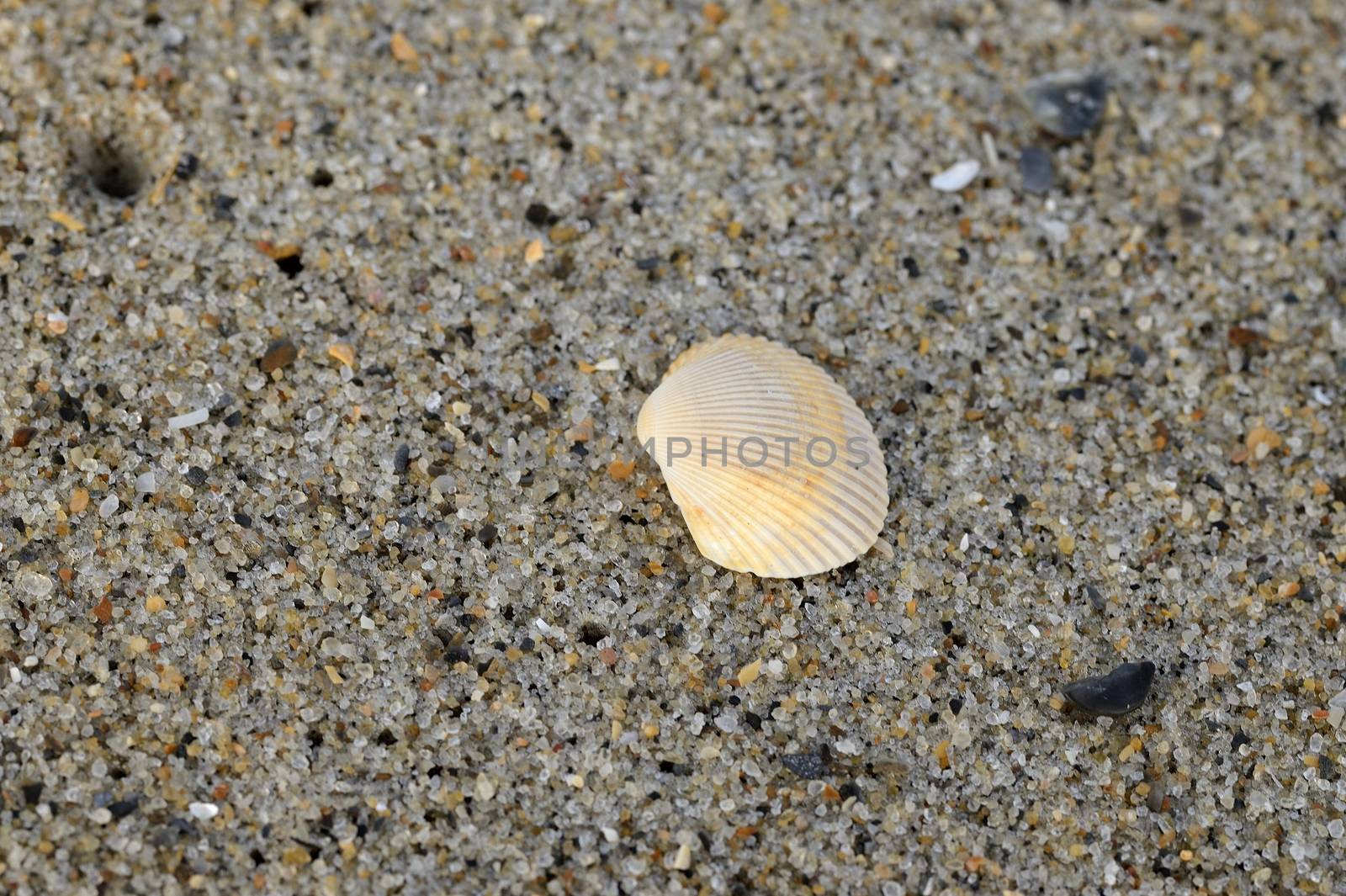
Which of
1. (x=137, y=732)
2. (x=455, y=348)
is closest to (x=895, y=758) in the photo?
(x=455, y=348)

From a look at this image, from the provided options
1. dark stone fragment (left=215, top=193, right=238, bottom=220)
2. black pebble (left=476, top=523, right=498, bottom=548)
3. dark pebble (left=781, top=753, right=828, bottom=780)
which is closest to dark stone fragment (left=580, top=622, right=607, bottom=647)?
black pebble (left=476, top=523, right=498, bottom=548)

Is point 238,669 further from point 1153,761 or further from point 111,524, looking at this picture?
point 1153,761

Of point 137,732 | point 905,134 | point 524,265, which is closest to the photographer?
point 137,732

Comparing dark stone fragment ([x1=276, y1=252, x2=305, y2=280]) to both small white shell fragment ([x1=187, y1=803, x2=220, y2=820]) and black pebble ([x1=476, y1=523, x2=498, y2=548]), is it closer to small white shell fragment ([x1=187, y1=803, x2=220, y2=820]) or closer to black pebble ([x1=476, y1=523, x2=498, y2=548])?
black pebble ([x1=476, y1=523, x2=498, y2=548])

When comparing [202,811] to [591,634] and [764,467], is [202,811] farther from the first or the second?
[764,467]

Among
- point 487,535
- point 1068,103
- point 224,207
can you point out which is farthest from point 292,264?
point 1068,103

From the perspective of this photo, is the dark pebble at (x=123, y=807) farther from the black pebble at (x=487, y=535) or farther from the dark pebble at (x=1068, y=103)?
the dark pebble at (x=1068, y=103)
